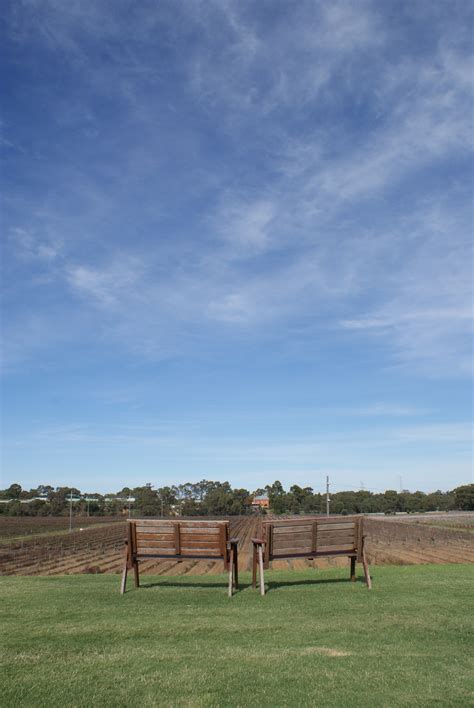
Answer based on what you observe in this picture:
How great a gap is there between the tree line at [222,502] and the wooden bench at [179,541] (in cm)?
13935

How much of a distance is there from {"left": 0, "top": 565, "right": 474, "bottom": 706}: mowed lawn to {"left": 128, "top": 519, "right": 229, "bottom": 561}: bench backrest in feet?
1.90

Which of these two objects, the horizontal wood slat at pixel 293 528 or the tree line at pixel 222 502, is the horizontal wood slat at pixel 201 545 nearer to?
A: the horizontal wood slat at pixel 293 528

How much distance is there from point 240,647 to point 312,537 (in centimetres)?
345

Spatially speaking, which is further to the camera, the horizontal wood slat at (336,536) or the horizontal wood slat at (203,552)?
the horizontal wood slat at (336,536)

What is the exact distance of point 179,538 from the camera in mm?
8188

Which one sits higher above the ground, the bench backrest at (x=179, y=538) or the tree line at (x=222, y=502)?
the bench backrest at (x=179, y=538)

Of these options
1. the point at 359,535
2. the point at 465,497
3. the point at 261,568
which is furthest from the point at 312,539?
the point at 465,497

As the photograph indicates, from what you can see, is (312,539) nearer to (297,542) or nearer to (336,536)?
(297,542)

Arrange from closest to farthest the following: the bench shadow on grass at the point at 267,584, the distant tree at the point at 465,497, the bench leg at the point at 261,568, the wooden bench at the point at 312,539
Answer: the bench leg at the point at 261,568, the wooden bench at the point at 312,539, the bench shadow on grass at the point at 267,584, the distant tree at the point at 465,497

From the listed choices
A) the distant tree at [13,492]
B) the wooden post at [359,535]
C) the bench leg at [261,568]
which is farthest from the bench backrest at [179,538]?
the distant tree at [13,492]

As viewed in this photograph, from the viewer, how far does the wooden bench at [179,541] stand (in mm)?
8070

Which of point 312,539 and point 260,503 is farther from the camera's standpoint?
point 260,503

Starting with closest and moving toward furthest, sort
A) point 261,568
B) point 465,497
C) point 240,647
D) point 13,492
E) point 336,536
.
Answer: point 240,647
point 261,568
point 336,536
point 465,497
point 13,492

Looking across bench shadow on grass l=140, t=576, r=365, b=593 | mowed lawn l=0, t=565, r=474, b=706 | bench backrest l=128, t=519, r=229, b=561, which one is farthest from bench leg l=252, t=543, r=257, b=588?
bench backrest l=128, t=519, r=229, b=561
